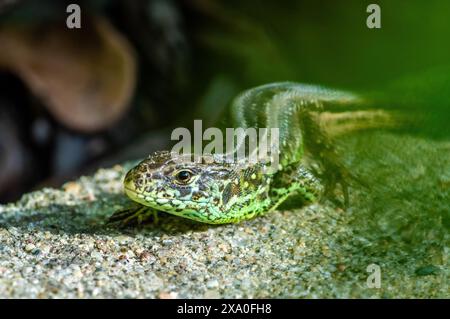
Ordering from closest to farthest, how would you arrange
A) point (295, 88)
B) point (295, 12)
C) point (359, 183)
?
point (359, 183) < point (295, 88) < point (295, 12)

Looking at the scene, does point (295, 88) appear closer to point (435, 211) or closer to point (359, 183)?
point (359, 183)

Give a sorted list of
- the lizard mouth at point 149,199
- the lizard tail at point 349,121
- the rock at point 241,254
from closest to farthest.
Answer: the rock at point 241,254
the lizard mouth at point 149,199
the lizard tail at point 349,121

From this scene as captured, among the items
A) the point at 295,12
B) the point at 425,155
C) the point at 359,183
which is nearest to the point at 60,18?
the point at 295,12

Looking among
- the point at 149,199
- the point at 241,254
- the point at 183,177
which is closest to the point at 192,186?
the point at 183,177

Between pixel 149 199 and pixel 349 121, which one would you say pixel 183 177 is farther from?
pixel 349 121

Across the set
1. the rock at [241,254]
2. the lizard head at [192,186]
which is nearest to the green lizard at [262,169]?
the lizard head at [192,186]

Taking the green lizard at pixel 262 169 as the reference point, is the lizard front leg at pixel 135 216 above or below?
below

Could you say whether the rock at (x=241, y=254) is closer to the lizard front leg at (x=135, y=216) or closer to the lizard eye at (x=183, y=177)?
the lizard front leg at (x=135, y=216)

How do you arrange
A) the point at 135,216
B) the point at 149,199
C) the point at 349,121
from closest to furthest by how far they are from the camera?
the point at 149,199, the point at 135,216, the point at 349,121
